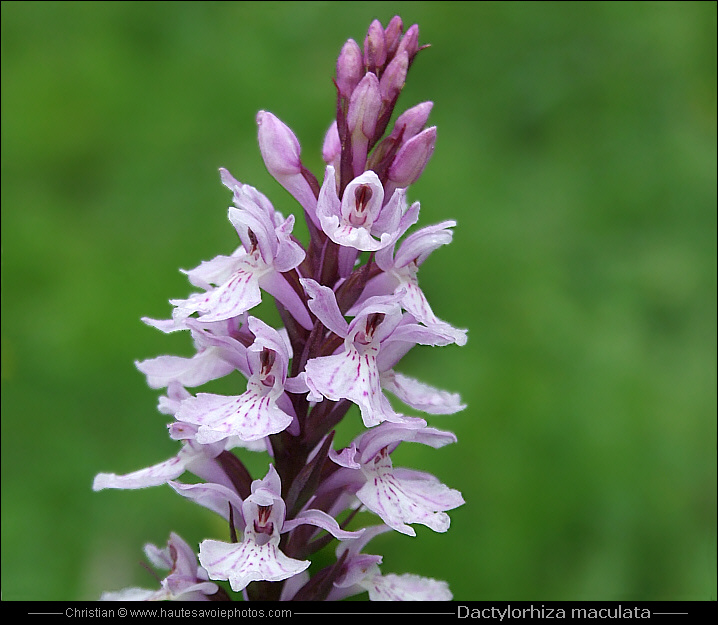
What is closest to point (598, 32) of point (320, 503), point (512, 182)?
point (512, 182)

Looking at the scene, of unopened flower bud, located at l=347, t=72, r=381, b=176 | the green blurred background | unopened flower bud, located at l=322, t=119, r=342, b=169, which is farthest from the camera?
the green blurred background

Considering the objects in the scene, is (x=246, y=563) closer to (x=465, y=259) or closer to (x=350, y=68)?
(x=350, y=68)

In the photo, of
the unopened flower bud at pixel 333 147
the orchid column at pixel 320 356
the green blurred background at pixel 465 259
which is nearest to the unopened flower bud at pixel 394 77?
the orchid column at pixel 320 356

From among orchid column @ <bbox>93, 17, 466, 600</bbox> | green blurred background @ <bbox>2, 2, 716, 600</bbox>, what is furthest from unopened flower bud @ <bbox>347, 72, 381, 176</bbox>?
green blurred background @ <bbox>2, 2, 716, 600</bbox>

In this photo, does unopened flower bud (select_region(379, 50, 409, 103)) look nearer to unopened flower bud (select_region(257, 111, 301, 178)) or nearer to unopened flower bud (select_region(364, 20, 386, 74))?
unopened flower bud (select_region(364, 20, 386, 74))

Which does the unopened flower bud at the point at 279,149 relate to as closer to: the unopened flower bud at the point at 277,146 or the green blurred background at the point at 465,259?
the unopened flower bud at the point at 277,146

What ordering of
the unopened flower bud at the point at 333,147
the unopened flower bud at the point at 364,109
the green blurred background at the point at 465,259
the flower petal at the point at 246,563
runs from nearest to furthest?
the flower petal at the point at 246,563 → the unopened flower bud at the point at 364,109 → the unopened flower bud at the point at 333,147 → the green blurred background at the point at 465,259

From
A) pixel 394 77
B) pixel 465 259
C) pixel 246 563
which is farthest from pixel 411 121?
pixel 465 259

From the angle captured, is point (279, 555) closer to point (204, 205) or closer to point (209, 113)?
point (204, 205)
